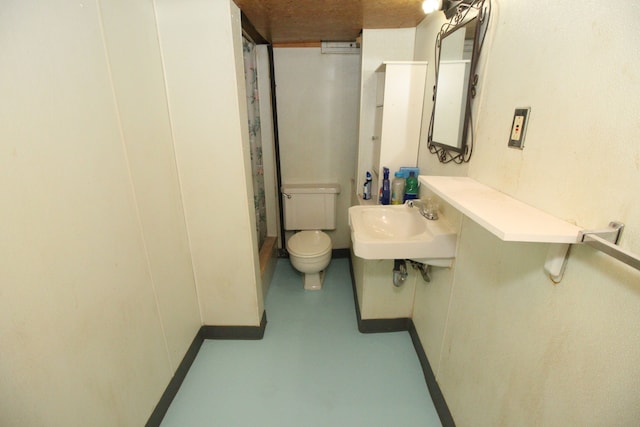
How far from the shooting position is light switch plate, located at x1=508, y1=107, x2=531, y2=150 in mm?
907

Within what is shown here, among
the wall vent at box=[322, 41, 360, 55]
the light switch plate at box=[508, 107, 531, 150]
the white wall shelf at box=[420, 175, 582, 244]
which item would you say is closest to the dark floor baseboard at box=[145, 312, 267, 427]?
the white wall shelf at box=[420, 175, 582, 244]

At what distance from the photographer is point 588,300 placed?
675 millimetres

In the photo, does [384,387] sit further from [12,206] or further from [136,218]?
[12,206]

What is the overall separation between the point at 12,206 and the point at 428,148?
1.82m

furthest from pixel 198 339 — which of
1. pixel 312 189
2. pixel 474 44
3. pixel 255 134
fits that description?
pixel 474 44

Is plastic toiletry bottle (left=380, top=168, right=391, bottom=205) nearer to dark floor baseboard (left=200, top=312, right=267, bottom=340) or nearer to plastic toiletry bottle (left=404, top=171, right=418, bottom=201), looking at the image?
plastic toiletry bottle (left=404, top=171, right=418, bottom=201)

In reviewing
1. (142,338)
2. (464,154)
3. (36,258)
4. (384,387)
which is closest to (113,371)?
(142,338)

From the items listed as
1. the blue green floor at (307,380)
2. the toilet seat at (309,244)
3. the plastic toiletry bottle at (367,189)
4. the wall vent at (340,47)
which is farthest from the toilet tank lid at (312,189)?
the wall vent at (340,47)

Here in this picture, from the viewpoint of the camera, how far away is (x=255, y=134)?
99.2 inches

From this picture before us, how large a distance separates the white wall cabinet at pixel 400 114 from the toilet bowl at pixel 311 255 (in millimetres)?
836

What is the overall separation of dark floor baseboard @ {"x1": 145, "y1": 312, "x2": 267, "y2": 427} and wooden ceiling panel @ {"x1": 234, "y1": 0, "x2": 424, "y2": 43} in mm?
2015

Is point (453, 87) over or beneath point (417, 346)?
over

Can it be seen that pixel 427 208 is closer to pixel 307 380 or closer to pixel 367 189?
pixel 367 189

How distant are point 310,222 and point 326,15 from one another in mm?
1709
